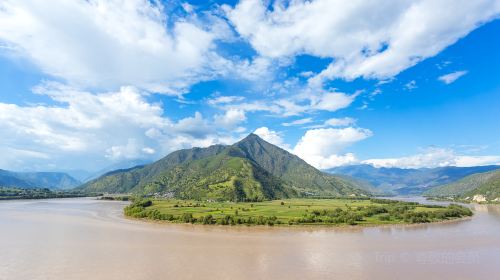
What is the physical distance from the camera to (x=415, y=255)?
50.8 meters

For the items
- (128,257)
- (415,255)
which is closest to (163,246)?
(128,257)

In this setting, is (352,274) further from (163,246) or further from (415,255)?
(163,246)

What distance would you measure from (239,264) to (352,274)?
13377 mm

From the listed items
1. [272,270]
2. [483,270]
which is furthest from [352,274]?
[483,270]

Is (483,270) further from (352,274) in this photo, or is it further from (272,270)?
(272,270)

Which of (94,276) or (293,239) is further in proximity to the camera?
(293,239)

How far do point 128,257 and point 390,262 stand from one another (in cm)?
3408

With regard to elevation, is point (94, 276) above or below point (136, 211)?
below

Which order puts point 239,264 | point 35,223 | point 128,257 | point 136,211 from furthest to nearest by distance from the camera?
point 136,211, point 35,223, point 128,257, point 239,264

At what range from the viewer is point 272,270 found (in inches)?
1633

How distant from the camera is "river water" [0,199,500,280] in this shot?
132ft

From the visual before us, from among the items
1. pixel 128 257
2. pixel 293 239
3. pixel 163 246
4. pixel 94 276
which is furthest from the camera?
pixel 293 239

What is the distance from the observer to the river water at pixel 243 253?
40.3m

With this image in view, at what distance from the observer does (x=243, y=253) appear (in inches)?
1984
